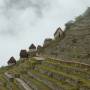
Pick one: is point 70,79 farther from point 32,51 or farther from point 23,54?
point 32,51

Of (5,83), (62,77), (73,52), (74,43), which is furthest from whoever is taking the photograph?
(5,83)

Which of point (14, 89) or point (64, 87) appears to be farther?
point (14, 89)

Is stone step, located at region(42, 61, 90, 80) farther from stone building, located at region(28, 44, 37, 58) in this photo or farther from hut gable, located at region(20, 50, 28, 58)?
hut gable, located at region(20, 50, 28, 58)

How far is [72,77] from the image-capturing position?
93.1 feet

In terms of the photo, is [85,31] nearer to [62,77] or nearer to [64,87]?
[62,77]

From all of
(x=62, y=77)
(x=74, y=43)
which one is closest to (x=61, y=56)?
(x=74, y=43)


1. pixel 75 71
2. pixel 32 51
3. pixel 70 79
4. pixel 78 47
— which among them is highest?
pixel 32 51

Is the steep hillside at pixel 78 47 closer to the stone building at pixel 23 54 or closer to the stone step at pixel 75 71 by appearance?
the stone step at pixel 75 71

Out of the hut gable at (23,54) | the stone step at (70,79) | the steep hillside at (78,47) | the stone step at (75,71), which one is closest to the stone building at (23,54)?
the hut gable at (23,54)

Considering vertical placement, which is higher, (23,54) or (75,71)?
(23,54)

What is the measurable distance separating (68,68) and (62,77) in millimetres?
2884

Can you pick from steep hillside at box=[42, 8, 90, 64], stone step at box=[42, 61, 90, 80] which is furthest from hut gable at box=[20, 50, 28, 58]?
stone step at box=[42, 61, 90, 80]

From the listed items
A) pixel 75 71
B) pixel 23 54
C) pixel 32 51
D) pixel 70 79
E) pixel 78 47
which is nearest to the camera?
pixel 70 79

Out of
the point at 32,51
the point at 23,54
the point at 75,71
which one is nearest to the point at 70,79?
the point at 75,71
